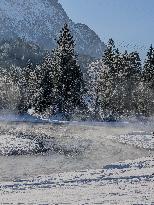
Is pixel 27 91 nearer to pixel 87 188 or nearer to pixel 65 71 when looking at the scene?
pixel 65 71

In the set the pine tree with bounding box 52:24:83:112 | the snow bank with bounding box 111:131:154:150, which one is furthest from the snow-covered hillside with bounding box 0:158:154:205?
the pine tree with bounding box 52:24:83:112

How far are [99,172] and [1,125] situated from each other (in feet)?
80.4

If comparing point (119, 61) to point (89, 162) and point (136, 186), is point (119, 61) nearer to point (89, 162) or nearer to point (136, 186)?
point (89, 162)

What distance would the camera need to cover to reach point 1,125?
43062mm

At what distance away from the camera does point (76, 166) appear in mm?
23453

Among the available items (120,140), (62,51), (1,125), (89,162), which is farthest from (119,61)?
(89,162)

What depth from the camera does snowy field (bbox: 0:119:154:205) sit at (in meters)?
15.2

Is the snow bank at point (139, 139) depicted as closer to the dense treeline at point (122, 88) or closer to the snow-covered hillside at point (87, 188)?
the snow-covered hillside at point (87, 188)

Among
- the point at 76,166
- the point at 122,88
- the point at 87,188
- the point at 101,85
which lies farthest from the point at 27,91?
the point at 87,188

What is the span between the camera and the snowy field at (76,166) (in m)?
15.2

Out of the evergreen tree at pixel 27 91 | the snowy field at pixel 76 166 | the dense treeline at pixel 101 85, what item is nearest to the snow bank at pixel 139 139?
the snowy field at pixel 76 166

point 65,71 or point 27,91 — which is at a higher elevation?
point 65,71

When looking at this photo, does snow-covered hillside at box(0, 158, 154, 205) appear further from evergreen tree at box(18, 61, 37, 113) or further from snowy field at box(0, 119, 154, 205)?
evergreen tree at box(18, 61, 37, 113)

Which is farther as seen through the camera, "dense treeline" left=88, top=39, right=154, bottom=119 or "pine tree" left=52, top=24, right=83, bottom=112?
"dense treeline" left=88, top=39, right=154, bottom=119
